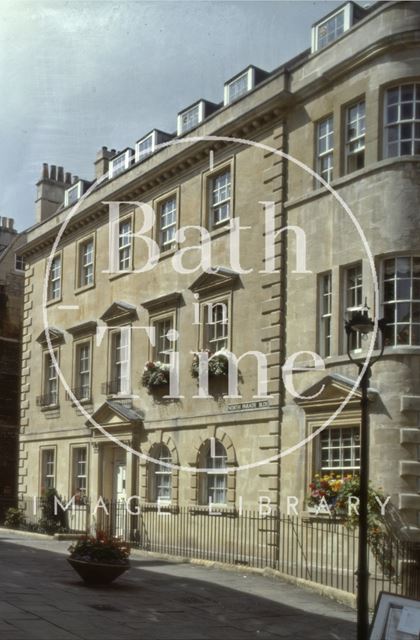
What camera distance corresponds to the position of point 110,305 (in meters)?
29.9

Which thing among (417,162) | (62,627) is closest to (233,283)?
(417,162)

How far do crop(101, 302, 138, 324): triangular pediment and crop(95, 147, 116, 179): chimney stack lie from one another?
6.79 meters

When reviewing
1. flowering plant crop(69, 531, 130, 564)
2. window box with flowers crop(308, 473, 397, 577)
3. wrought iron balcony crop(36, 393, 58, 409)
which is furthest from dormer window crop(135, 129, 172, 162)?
flowering plant crop(69, 531, 130, 564)

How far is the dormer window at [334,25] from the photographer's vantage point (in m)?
22.2

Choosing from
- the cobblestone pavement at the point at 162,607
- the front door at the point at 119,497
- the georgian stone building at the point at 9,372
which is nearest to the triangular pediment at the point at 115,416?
the front door at the point at 119,497

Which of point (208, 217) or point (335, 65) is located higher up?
point (335, 65)

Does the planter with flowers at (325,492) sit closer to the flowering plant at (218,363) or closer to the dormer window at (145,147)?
the flowering plant at (218,363)

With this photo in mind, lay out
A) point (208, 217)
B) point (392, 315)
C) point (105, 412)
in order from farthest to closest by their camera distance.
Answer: point (105, 412) → point (208, 217) → point (392, 315)

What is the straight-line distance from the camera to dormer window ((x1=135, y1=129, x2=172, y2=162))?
97.7 feet

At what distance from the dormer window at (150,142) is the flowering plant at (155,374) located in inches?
270

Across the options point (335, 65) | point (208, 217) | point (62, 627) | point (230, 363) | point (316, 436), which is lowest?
point (62, 627)

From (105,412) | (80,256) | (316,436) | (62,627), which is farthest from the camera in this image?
(80,256)

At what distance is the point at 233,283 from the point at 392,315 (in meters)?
5.57

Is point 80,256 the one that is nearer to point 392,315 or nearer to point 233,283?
point 233,283
